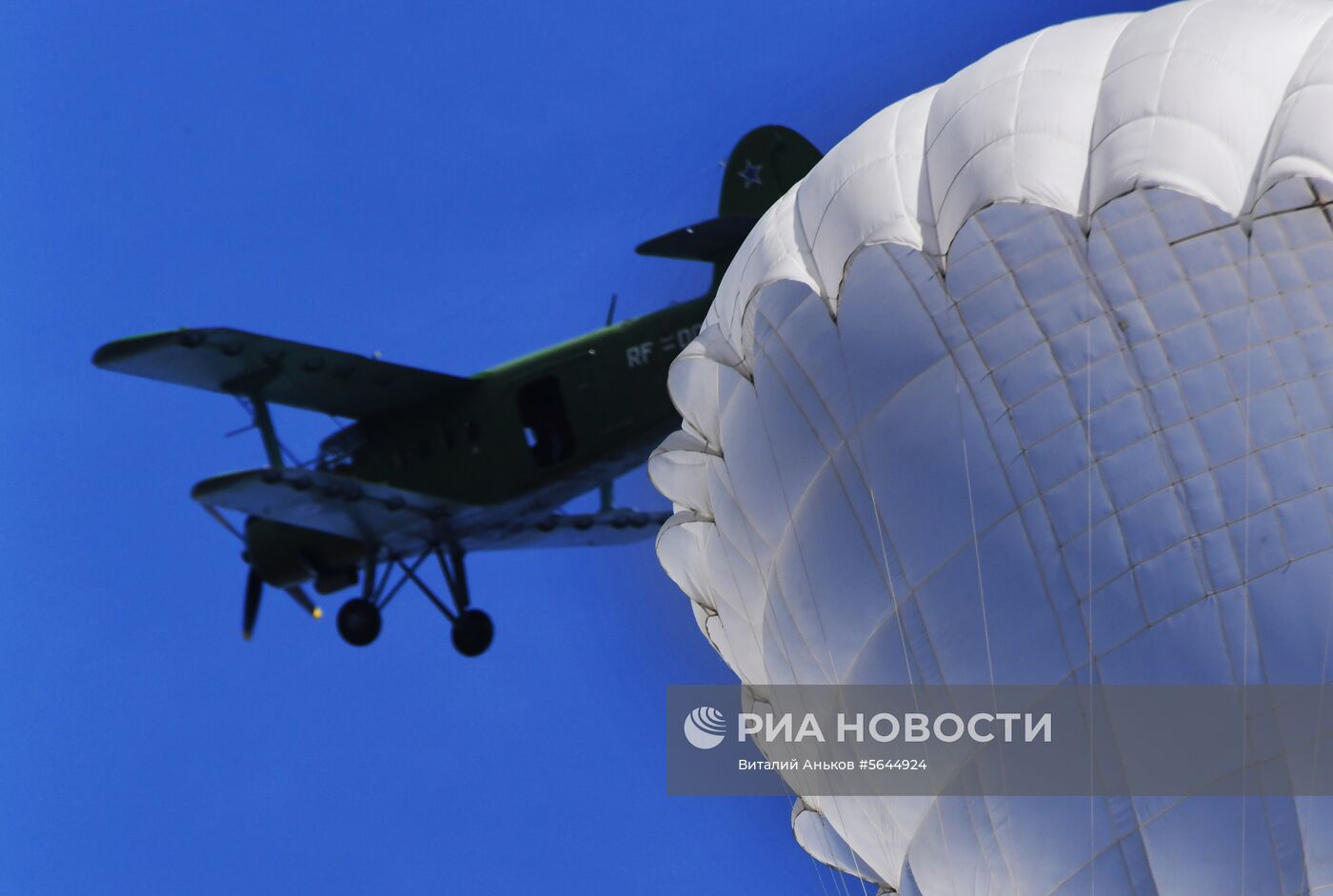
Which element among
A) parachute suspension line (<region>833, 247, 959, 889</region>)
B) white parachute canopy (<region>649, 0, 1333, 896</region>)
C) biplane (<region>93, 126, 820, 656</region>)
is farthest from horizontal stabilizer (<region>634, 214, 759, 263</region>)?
parachute suspension line (<region>833, 247, 959, 889</region>)

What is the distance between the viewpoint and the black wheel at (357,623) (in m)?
29.8

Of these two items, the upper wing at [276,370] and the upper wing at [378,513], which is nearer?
the upper wing at [378,513]

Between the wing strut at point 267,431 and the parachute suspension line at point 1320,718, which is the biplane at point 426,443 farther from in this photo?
the parachute suspension line at point 1320,718

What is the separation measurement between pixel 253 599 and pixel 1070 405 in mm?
20945

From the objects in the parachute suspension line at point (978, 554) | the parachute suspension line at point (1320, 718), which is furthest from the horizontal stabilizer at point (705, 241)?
the parachute suspension line at point (1320, 718)

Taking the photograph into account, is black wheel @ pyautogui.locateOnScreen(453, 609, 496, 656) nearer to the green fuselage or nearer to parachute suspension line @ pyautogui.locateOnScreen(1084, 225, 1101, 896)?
the green fuselage

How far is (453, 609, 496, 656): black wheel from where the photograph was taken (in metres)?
30.8

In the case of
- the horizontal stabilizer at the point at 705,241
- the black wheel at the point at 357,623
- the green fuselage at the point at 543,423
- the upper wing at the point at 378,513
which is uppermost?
the horizontal stabilizer at the point at 705,241

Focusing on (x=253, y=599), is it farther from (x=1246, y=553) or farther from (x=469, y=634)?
(x=1246, y=553)

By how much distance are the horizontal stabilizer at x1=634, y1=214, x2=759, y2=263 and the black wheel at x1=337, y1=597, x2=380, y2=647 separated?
673 centimetres

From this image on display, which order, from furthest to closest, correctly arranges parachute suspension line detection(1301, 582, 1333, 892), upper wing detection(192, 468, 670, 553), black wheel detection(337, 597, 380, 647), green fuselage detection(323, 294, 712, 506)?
black wheel detection(337, 597, 380, 647) → green fuselage detection(323, 294, 712, 506) → upper wing detection(192, 468, 670, 553) → parachute suspension line detection(1301, 582, 1333, 892)

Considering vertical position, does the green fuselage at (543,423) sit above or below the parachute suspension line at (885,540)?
above

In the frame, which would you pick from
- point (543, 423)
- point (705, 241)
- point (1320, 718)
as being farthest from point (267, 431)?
point (1320, 718)

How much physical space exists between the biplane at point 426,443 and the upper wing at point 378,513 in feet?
0.08
